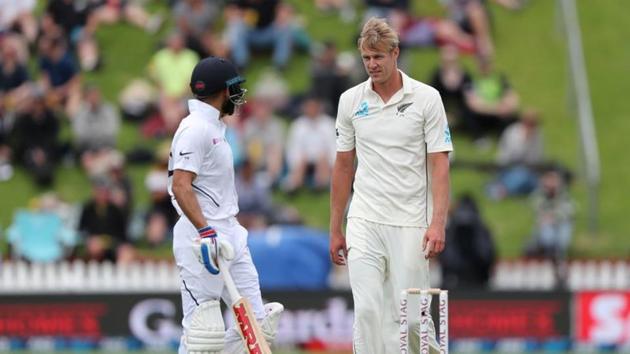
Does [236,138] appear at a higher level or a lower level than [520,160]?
higher

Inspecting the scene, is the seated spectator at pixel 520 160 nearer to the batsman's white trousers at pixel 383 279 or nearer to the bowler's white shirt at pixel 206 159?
the batsman's white trousers at pixel 383 279

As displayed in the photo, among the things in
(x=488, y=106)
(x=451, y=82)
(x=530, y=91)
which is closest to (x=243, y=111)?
(x=451, y=82)

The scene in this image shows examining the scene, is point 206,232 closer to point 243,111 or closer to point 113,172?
point 113,172

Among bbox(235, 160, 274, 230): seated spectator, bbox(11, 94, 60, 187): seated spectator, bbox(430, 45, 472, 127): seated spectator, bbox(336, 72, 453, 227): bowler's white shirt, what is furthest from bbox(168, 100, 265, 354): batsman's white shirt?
bbox(11, 94, 60, 187): seated spectator

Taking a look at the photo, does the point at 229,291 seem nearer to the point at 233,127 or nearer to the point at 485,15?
the point at 233,127

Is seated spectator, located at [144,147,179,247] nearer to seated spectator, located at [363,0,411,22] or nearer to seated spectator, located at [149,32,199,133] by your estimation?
seated spectator, located at [149,32,199,133]

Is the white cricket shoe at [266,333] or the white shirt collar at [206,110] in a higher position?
the white shirt collar at [206,110]

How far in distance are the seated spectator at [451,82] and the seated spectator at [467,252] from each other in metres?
2.67

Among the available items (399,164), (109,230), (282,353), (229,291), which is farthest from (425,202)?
(109,230)

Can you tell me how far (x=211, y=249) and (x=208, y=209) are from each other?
1.38 ft

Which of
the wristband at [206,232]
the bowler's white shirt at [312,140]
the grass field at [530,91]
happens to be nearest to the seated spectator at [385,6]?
the grass field at [530,91]

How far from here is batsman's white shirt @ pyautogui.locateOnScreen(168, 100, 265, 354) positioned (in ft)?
32.1

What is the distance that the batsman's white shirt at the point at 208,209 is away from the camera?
9789 mm

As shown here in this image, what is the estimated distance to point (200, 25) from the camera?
21.3 metres
